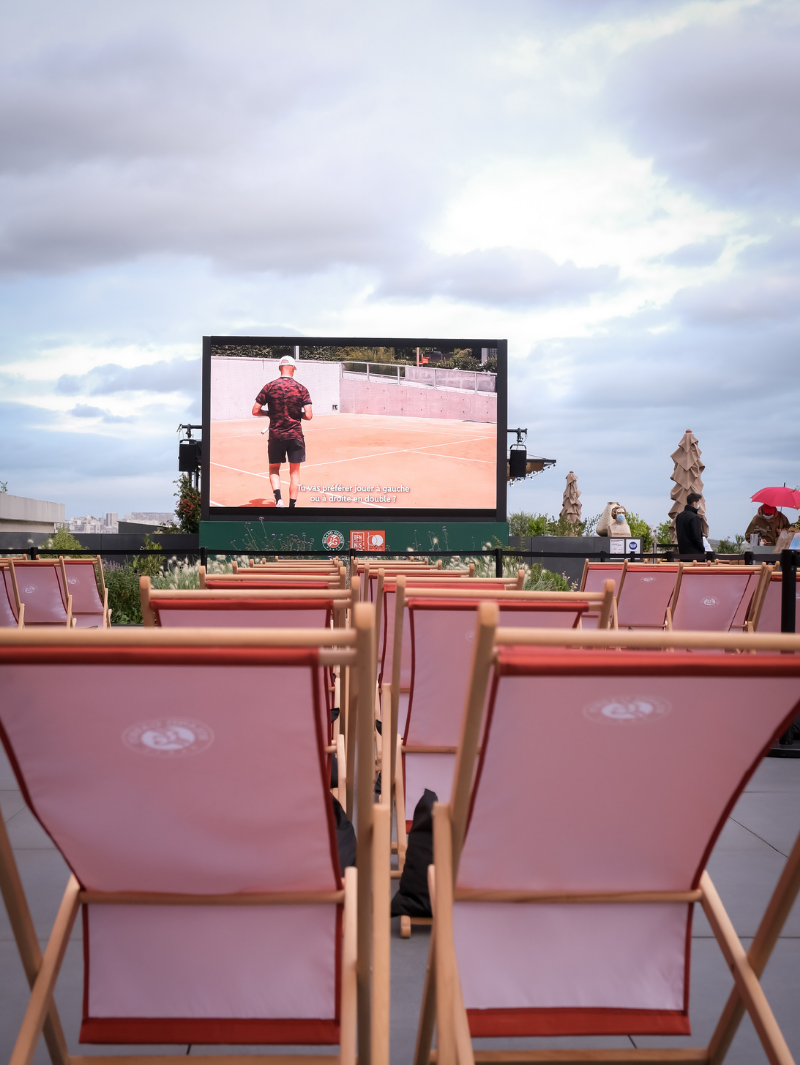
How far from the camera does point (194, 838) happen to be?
1178 millimetres

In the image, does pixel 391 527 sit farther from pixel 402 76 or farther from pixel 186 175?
pixel 186 175

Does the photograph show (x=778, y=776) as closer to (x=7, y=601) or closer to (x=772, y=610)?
(x=772, y=610)

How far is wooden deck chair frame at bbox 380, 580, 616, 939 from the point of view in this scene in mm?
1868

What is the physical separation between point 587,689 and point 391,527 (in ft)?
41.9

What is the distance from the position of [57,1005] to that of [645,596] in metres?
4.65

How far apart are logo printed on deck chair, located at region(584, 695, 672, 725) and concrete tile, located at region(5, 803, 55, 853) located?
2.19 metres

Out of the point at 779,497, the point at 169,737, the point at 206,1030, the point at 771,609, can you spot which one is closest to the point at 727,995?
the point at 206,1030

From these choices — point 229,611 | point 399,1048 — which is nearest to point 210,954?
point 399,1048

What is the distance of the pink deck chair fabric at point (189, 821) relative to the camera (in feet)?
3.31

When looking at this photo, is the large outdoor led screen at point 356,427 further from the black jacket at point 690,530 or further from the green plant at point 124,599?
the black jacket at point 690,530

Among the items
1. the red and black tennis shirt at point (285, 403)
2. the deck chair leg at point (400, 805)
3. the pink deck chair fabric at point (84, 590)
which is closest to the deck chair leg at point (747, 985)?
the deck chair leg at point (400, 805)

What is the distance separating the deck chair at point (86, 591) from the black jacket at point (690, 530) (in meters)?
6.56

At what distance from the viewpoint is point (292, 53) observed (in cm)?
1494

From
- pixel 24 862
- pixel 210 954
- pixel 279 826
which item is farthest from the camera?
pixel 24 862
